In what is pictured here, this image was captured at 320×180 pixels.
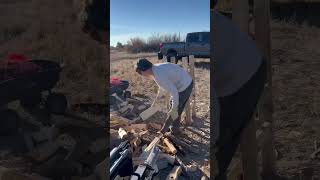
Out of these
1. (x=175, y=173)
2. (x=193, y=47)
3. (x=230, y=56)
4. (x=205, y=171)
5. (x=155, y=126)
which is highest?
(x=193, y=47)

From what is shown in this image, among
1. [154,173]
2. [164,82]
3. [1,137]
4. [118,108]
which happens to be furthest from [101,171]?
[118,108]

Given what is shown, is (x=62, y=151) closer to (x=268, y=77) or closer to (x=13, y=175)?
(x=13, y=175)

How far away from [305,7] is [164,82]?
4267mm

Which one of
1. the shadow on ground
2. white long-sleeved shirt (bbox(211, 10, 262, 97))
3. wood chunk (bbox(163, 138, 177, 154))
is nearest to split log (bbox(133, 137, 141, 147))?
wood chunk (bbox(163, 138, 177, 154))

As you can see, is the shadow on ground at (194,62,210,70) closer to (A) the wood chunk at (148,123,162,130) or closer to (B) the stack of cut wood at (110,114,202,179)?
(B) the stack of cut wood at (110,114,202,179)

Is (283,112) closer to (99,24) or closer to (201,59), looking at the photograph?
(99,24)

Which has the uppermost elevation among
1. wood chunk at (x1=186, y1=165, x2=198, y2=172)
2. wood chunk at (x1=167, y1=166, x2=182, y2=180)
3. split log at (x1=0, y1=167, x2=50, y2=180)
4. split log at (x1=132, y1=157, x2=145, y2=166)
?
split log at (x1=0, y1=167, x2=50, y2=180)

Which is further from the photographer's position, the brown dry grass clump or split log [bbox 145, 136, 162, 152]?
split log [bbox 145, 136, 162, 152]

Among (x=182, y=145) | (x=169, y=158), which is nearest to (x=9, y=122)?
(x=169, y=158)

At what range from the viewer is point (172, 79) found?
25.9 ft

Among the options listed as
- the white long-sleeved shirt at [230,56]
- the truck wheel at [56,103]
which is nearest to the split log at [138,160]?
the truck wheel at [56,103]

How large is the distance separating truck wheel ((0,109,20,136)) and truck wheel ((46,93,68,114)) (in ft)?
0.97

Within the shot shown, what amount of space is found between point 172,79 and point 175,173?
6.57 ft

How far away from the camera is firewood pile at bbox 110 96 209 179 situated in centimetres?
707
